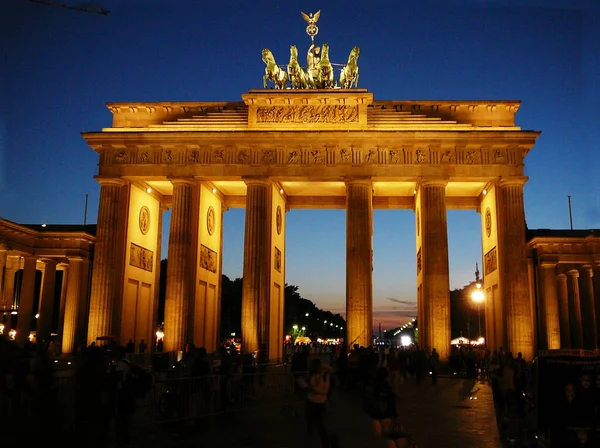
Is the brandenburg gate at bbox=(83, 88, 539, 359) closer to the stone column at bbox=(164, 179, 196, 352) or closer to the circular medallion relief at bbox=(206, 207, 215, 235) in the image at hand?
the stone column at bbox=(164, 179, 196, 352)

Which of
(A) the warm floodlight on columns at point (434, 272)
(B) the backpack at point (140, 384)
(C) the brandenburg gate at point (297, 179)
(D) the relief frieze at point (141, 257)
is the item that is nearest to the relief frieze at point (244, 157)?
(C) the brandenburg gate at point (297, 179)

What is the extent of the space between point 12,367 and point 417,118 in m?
31.1

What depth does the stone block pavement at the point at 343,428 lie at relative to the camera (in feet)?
43.9

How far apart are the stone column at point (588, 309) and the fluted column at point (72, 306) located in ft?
122

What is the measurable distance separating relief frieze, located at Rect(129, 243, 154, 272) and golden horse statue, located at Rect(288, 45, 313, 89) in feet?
50.5

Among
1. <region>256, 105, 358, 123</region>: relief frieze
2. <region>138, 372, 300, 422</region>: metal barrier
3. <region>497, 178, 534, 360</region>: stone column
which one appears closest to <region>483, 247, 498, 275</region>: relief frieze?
<region>497, 178, 534, 360</region>: stone column

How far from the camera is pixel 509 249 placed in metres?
38.9

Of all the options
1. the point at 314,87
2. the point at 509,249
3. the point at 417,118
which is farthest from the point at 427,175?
the point at 314,87

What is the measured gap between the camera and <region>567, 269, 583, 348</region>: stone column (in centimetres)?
4662

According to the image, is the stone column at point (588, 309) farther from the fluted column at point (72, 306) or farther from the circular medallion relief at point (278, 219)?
the fluted column at point (72, 306)

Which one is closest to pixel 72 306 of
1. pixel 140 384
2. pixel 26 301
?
pixel 26 301

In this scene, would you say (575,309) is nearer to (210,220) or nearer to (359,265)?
(359,265)

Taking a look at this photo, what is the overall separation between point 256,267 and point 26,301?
18339 millimetres

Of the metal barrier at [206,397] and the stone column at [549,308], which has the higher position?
the stone column at [549,308]
